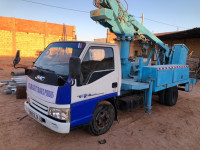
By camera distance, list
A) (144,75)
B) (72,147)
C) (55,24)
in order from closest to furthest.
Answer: (72,147) → (144,75) → (55,24)

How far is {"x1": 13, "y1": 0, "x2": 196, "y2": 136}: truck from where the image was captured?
8.88 ft

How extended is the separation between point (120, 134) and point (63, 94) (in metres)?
1.85

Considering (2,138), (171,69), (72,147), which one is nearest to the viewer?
(72,147)

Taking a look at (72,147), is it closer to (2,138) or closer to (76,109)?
(76,109)

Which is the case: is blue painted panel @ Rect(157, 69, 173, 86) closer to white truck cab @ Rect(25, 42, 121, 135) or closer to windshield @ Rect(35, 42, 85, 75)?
white truck cab @ Rect(25, 42, 121, 135)

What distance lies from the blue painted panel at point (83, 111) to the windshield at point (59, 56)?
688mm

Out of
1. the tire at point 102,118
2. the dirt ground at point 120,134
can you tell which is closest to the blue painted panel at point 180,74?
the dirt ground at point 120,134

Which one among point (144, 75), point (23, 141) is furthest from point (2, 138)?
point (144, 75)

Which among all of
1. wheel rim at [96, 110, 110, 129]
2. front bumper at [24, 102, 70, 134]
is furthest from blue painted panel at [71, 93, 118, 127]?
wheel rim at [96, 110, 110, 129]

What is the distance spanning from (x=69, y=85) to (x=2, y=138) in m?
2.07

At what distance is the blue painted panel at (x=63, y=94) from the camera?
8.63 feet

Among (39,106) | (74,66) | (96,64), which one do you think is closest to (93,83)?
(96,64)

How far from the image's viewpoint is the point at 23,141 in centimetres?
315

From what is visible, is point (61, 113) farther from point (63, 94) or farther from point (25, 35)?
point (25, 35)
